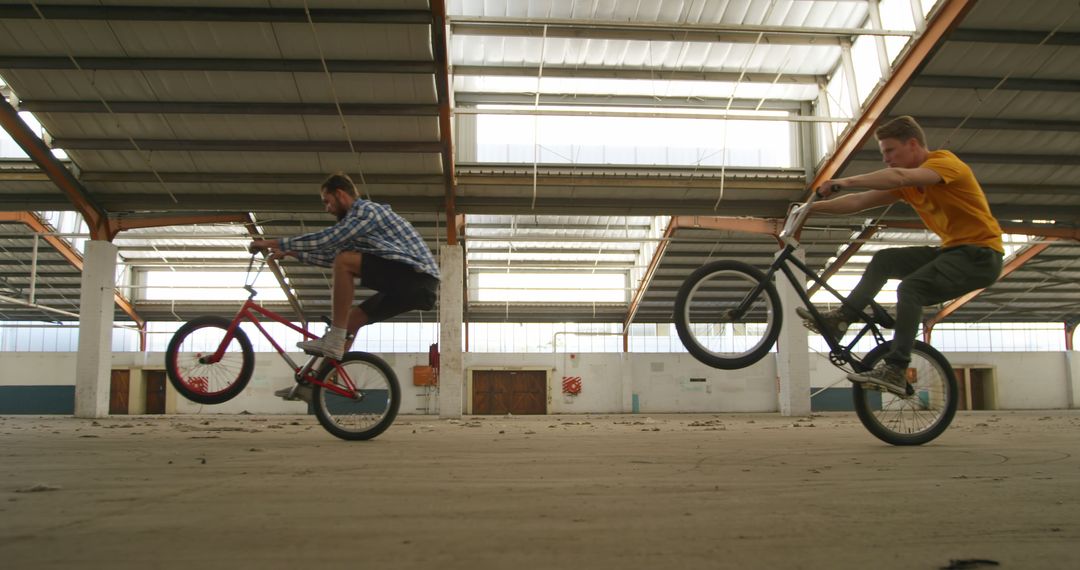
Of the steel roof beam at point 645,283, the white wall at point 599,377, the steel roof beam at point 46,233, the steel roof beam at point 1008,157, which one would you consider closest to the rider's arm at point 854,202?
the steel roof beam at point 1008,157

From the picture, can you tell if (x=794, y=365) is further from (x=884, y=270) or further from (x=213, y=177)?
(x=213, y=177)

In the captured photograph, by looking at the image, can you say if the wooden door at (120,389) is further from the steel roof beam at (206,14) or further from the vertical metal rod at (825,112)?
the vertical metal rod at (825,112)

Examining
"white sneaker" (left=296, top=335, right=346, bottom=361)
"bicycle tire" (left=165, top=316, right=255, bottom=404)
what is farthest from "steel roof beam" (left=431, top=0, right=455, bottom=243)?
"white sneaker" (left=296, top=335, right=346, bottom=361)

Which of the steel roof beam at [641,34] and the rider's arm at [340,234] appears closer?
the rider's arm at [340,234]

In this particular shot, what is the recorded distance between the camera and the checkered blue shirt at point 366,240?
363 centimetres

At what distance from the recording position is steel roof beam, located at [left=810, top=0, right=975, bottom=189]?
865 cm

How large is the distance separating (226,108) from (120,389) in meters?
15.1

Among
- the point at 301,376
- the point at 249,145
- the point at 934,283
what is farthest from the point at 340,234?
the point at 249,145

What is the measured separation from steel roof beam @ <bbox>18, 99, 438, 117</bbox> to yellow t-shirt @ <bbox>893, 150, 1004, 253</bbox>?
7701mm

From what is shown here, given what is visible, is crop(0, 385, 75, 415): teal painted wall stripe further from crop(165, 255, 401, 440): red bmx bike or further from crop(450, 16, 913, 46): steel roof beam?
crop(165, 255, 401, 440): red bmx bike

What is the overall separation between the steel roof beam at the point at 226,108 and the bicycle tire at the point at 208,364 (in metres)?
6.02

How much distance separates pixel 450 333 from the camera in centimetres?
1266

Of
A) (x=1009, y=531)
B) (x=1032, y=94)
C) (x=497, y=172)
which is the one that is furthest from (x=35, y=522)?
(x=1032, y=94)

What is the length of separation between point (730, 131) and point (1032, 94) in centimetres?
490
